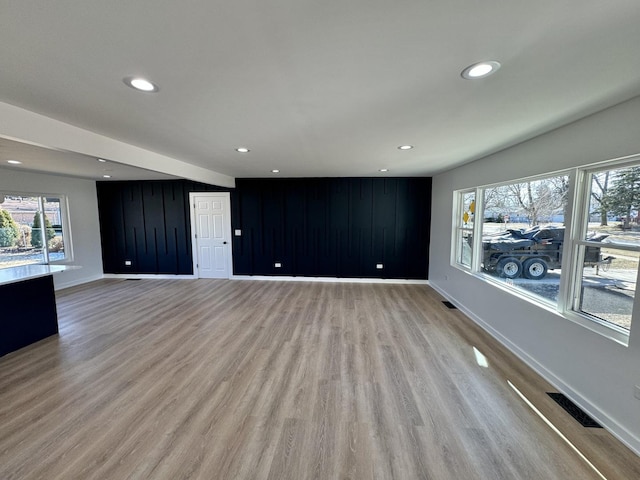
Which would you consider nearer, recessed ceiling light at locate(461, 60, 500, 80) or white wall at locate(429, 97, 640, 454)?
recessed ceiling light at locate(461, 60, 500, 80)

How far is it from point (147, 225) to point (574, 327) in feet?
25.5

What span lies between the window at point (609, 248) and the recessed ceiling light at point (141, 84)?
3.40 meters

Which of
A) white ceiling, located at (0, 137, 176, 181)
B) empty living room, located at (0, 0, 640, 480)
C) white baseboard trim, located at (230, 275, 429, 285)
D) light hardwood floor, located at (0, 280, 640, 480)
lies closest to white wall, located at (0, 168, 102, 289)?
white ceiling, located at (0, 137, 176, 181)

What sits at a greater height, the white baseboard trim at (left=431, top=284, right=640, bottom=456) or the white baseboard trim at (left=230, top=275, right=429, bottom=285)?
the white baseboard trim at (left=230, top=275, right=429, bottom=285)

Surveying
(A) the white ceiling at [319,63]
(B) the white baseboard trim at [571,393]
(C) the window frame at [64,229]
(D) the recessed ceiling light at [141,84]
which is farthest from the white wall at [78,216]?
(B) the white baseboard trim at [571,393]

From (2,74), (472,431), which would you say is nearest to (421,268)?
(472,431)

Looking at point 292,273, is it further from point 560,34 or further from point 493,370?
point 560,34

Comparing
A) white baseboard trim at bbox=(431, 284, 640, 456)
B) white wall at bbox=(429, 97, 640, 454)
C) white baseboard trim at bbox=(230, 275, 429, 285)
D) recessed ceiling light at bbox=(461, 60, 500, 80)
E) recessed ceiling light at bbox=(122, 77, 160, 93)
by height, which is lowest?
white baseboard trim at bbox=(431, 284, 640, 456)

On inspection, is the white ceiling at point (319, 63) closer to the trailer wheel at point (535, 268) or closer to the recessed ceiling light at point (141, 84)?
the recessed ceiling light at point (141, 84)

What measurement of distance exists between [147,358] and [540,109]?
14.3ft

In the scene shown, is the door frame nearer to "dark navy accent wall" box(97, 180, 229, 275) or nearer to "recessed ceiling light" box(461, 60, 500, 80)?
"dark navy accent wall" box(97, 180, 229, 275)

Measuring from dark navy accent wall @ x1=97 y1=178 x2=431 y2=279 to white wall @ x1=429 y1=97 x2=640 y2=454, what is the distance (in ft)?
7.20

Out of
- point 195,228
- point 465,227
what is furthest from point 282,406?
point 195,228

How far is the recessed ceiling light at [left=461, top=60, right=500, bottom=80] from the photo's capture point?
1343 mm
